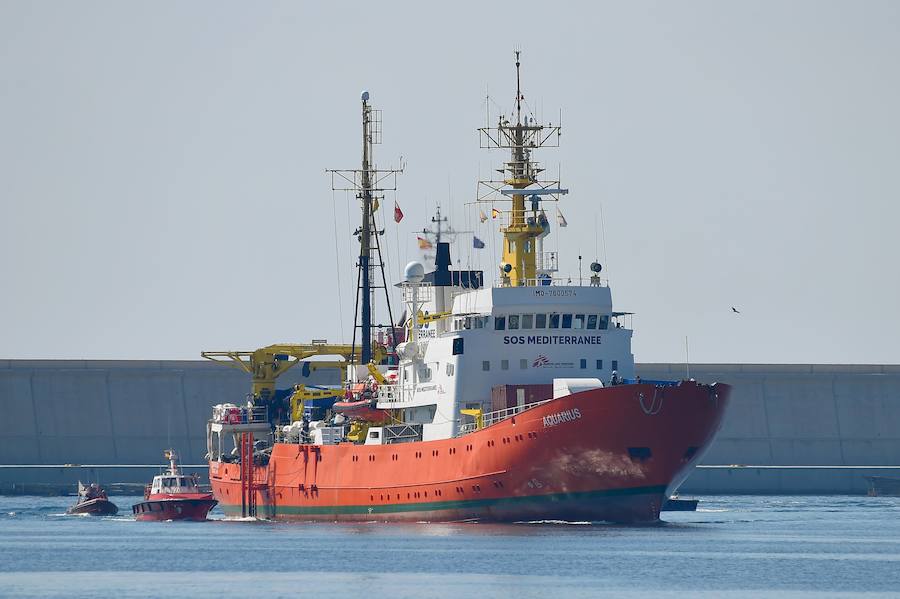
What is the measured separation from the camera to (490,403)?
6744 cm

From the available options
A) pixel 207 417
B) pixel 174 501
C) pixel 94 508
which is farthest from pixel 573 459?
pixel 207 417

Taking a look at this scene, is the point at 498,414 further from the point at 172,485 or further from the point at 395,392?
the point at 172,485

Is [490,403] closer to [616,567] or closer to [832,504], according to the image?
[616,567]

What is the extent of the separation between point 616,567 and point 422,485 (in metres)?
15.3

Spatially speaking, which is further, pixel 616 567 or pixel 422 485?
pixel 422 485

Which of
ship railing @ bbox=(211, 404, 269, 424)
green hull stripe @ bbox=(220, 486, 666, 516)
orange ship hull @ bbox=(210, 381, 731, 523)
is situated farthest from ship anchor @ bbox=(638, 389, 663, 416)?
ship railing @ bbox=(211, 404, 269, 424)

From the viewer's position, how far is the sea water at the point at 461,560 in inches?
1955

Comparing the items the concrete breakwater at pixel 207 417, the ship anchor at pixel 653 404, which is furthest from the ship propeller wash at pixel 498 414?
the concrete breakwater at pixel 207 417

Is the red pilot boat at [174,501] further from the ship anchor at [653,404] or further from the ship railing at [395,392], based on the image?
the ship anchor at [653,404]

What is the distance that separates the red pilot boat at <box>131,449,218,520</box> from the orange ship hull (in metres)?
14.3

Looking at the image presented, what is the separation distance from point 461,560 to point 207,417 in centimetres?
5848

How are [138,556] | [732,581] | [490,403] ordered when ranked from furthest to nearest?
[490,403] < [138,556] < [732,581]

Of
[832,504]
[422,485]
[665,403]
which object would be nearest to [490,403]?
[422,485]

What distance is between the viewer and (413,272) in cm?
7862
